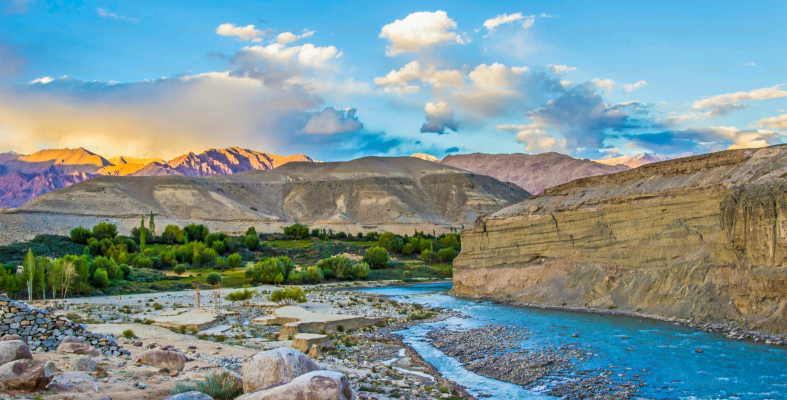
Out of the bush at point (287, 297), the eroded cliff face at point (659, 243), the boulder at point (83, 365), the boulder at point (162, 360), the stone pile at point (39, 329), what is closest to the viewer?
the boulder at point (83, 365)

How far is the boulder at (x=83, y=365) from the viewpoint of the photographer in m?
12.2

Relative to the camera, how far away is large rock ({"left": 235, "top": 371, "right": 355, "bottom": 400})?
8.74 meters

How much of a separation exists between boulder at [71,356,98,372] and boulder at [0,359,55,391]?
214 cm

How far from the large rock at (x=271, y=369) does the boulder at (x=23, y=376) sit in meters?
3.56

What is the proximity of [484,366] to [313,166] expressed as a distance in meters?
183

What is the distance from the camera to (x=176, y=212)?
135m

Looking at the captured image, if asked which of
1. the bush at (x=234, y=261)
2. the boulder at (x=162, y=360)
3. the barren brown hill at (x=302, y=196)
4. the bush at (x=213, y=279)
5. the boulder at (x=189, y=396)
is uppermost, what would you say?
the barren brown hill at (x=302, y=196)

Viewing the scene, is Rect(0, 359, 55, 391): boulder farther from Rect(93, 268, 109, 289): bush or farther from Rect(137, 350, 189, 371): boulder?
Rect(93, 268, 109, 289): bush

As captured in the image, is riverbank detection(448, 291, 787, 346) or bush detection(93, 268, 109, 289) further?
bush detection(93, 268, 109, 289)

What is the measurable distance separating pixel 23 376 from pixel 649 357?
62.3ft

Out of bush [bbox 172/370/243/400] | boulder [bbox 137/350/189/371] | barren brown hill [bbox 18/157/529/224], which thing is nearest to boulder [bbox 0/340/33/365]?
bush [bbox 172/370/243/400]

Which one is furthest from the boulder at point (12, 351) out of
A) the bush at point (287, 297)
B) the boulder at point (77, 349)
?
the bush at point (287, 297)

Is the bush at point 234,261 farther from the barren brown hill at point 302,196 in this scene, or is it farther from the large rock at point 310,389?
the large rock at point 310,389

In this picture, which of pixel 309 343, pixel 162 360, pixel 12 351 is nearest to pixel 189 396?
pixel 12 351
